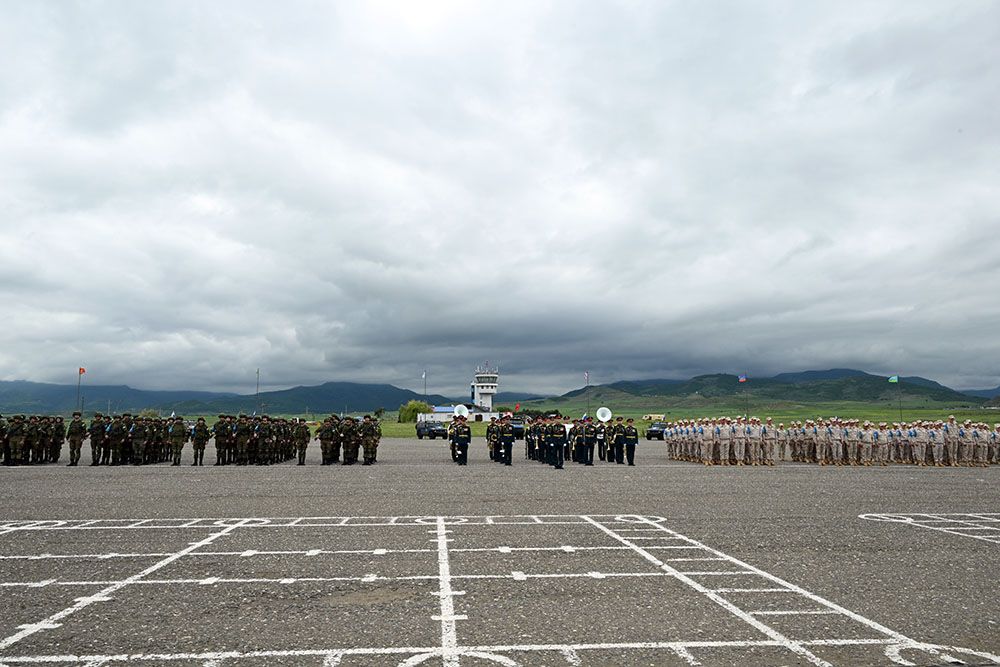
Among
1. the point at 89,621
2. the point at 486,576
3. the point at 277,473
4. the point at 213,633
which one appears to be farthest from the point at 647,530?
the point at 277,473

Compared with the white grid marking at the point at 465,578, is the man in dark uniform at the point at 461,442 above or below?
above

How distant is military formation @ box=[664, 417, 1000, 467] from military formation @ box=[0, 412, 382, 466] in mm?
13261

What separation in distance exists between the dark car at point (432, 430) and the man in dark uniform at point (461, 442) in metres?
32.3

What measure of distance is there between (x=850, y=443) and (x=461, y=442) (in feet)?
49.3

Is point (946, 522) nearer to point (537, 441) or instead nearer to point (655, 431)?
point (537, 441)

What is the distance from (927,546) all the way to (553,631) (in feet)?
21.9

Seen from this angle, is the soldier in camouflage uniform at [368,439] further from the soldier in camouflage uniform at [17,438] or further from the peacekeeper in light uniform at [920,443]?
the peacekeeper in light uniform at [920,443]

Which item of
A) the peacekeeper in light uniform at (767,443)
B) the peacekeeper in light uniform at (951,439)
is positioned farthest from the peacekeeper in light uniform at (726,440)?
the peacekeeper in light uniform at (951,439)

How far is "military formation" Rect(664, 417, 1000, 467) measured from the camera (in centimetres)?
2664

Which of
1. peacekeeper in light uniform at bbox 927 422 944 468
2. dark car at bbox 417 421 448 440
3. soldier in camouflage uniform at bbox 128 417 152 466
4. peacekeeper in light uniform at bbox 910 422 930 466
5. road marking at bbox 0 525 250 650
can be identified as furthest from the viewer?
dark car at bbox 417 421 448 440

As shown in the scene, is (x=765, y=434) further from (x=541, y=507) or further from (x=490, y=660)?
(x=490, y=660)

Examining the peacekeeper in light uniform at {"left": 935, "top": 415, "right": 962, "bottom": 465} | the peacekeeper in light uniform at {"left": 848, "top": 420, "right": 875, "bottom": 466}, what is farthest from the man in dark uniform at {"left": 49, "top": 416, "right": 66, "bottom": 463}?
the peacekeeper in light uniform at {"left": 935, "top": 415, "right": 962, "bottom": 465}

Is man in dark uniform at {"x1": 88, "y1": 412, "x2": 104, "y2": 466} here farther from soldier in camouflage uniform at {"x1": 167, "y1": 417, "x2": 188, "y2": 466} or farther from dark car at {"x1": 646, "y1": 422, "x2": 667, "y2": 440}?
dark car at {"x1": 646, "y1": 422, "x2": 667, "y2": 440}

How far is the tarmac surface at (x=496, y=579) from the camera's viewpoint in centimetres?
538
